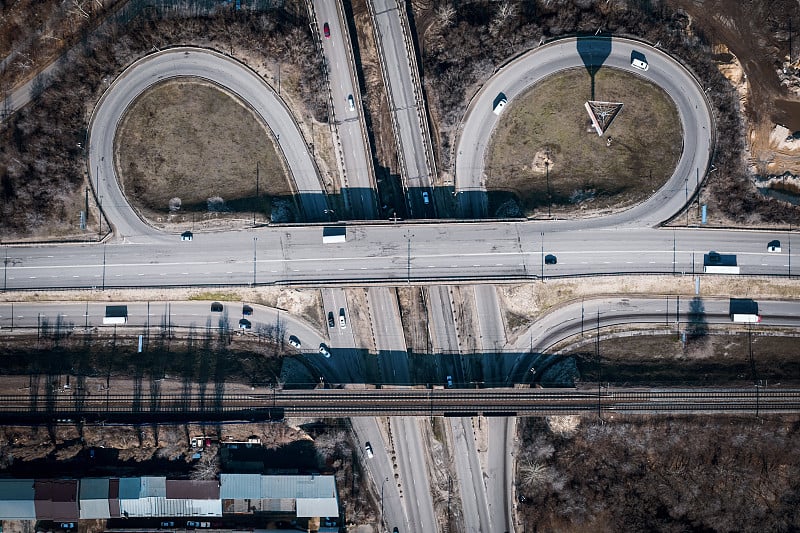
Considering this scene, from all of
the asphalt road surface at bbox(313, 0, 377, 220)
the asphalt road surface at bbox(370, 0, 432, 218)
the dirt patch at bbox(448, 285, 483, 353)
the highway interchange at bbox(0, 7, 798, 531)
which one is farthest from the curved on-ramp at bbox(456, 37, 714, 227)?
the dirt patch at bbox(448, 285, 483, 353)

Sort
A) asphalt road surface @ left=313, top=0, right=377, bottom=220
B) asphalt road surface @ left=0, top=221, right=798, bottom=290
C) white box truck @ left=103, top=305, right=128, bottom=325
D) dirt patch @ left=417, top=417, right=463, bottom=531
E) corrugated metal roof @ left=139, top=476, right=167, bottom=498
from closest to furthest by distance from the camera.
Answer: asphalt road surface @ left=0, top=221, right=798, bottom=290, corrugated metal roof @ left=139, top=476, right=167, bottom=498, asphalt road surface @ left=313, top=0, right=377, bottom=220, dirt patch @ left=417, top=417, right=463, bottom=531, white box truck @ left=103, top=305, right=128, bottom=325

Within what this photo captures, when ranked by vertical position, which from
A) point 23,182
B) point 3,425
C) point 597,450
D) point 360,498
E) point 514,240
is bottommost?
point 360,498

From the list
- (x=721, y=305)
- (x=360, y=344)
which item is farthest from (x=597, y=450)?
(x=360, y=344)

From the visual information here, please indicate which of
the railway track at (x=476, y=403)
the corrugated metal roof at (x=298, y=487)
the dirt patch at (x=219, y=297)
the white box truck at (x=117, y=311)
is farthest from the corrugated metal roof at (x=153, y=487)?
the dirt patch at (x=219, y=297)

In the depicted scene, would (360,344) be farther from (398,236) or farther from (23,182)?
(23,182)

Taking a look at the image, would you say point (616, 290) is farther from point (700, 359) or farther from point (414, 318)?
point (414, 318)

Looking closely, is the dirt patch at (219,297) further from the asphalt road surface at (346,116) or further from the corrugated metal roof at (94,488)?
the corrugated metal roof at (94,488)

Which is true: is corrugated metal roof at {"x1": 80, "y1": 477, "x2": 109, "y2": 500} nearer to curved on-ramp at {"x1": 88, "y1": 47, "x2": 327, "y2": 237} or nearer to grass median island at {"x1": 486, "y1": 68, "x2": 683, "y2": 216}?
curved on-ramp at {"x1": 88, "y1": 47, "x2": 327, "y2": 237}

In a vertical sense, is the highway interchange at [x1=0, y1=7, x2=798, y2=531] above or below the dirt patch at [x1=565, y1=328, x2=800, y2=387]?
above
